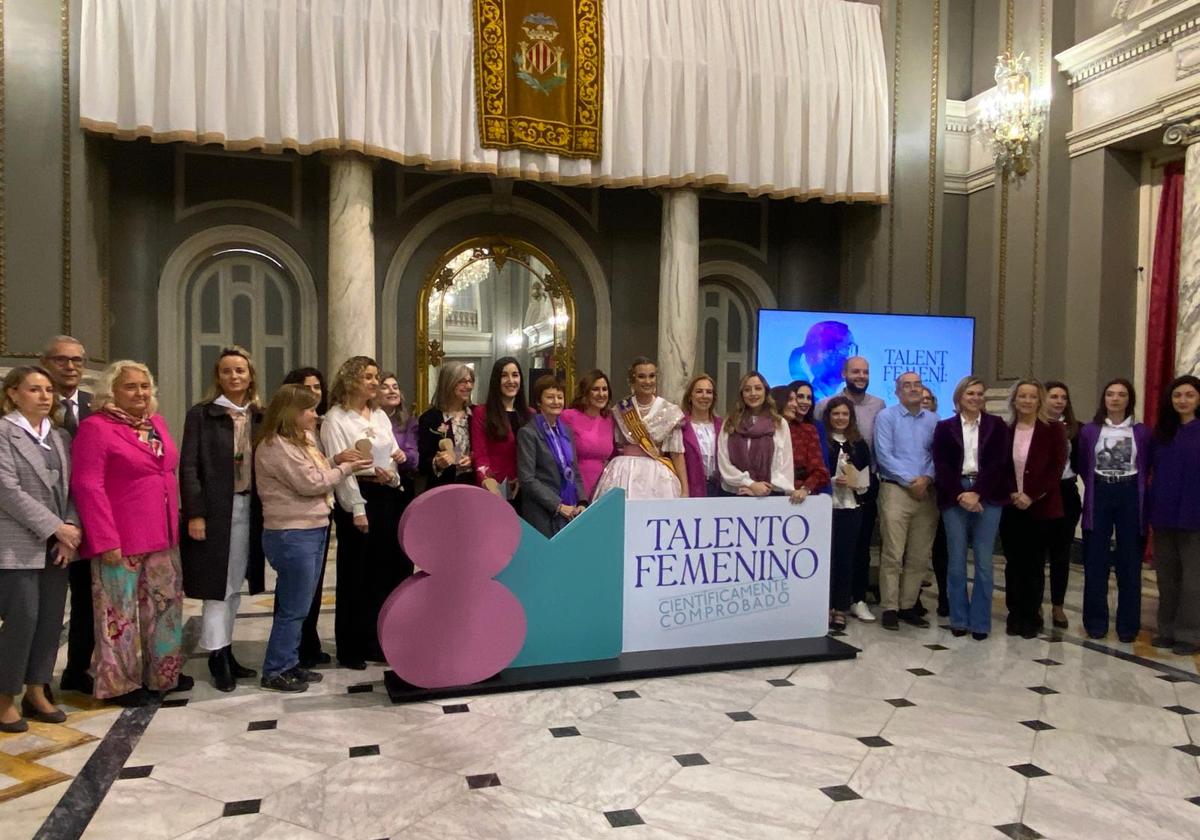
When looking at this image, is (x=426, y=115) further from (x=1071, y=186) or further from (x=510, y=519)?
(x=1071, y=186)

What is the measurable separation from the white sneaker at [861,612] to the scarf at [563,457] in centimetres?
200

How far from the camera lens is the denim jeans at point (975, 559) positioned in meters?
4.99

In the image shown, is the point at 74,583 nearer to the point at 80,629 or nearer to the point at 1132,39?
the point at 80,629

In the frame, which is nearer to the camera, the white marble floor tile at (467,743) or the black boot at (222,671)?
the white marble floor tile at (467,743)

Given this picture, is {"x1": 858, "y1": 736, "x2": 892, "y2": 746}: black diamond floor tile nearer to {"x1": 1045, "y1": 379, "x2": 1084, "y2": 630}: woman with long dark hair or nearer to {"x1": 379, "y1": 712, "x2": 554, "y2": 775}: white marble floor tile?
{"x1": 379, "y1": 712, "x2": 554, "y2": 775}: white marble floor tile

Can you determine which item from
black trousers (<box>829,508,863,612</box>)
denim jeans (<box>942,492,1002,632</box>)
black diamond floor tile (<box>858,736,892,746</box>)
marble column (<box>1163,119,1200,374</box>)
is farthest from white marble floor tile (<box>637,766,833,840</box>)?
marble column (<box>1163,119,1200,374</box>)

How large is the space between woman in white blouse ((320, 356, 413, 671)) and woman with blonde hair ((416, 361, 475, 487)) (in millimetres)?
186

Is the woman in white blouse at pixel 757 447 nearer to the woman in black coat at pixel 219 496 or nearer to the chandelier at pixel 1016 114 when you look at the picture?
the woman in black coat at pixel 219 496

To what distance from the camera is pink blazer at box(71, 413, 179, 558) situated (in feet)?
11.6

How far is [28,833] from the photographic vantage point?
104 inches

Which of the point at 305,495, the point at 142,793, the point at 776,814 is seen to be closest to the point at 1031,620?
the point at 776,814

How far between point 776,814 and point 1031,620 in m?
2.90

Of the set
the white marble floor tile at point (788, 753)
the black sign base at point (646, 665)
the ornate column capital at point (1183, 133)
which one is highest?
the ornate column capital at point (1183, 133)

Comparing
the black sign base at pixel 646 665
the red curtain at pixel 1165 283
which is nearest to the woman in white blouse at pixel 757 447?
the black sign base at pixel 646 665
